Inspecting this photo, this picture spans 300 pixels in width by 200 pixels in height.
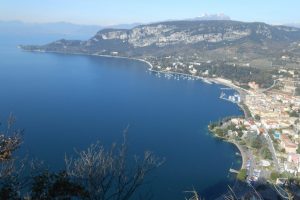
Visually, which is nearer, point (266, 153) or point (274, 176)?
point (274, 176)

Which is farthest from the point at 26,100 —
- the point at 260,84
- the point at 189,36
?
the point at 189,36

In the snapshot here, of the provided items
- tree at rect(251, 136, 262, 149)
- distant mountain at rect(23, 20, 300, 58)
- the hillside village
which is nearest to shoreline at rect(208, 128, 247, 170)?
the hillside village

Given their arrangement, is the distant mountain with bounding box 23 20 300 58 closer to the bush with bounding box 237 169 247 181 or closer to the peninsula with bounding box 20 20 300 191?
the peninsula with bounding box 20 20 300 191

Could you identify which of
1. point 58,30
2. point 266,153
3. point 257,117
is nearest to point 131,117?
point 257,117

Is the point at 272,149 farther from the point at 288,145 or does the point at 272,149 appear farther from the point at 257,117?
the point at 257,117

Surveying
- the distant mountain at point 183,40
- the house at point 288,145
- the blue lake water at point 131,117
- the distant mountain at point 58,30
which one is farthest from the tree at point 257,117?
the distant mountain at point 58,30

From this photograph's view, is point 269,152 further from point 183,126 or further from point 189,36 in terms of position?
point 189,36

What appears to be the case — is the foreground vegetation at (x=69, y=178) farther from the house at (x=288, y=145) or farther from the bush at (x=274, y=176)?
the house at (x=288, y=145)

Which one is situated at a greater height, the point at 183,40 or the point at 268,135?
the point at 268,135
